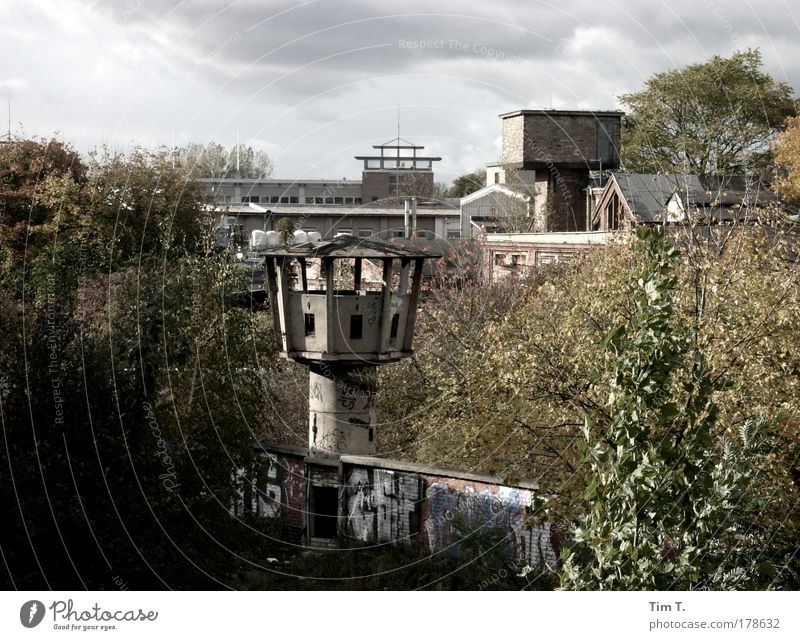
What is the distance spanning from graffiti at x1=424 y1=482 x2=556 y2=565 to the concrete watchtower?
2198 millimetres

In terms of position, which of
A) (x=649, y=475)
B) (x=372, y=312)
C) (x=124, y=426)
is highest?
(x=372, y=312)

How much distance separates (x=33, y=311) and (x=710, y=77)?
62983mm

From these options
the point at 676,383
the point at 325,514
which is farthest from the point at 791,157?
the point at 676,383

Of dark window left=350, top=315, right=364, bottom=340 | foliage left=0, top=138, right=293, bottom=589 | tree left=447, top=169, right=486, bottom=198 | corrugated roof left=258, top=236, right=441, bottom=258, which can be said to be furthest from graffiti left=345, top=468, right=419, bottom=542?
tree left=447, top=169, right=486, bottom=198

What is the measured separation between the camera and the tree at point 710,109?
2621 inches

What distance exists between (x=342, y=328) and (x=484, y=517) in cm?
434

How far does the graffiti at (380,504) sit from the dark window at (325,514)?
0.47m

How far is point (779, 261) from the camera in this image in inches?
776

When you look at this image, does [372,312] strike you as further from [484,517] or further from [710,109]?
[710,109]

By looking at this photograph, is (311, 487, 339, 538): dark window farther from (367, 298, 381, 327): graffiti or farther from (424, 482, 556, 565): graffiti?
(367, 298, 381, 327): graffiti

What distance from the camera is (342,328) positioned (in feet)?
66.7

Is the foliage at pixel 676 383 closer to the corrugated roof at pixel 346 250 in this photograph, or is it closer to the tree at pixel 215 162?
the corrugated roof at pixel 346 250
